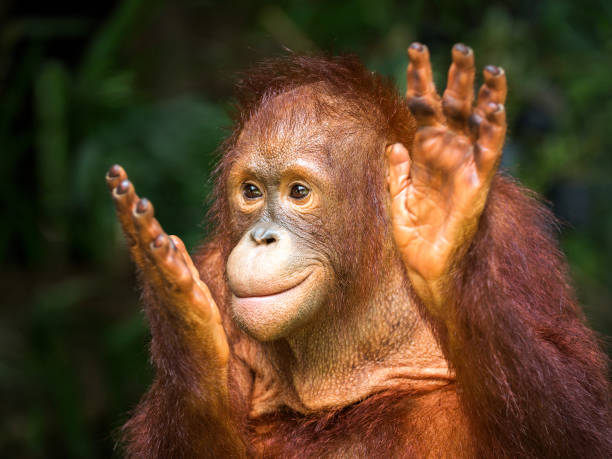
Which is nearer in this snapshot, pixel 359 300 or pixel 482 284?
pixel 482 284

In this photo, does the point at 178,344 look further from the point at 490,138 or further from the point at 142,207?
the point at 490,138

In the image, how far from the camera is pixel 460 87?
2.16 metres

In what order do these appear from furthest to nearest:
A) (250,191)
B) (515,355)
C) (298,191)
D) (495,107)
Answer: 1. (250,191)
2. (298,191)
3. (515,355)
4. (495,107)

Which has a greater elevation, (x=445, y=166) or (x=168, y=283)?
(x=445, y=166)

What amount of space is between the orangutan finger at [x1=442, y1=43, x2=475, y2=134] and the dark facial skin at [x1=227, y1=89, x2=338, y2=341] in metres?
0.77

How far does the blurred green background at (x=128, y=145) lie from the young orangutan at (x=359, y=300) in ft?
8.97

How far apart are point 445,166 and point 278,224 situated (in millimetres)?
752

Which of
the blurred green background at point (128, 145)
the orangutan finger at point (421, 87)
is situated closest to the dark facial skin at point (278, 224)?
the orangutan finger at point (421, 87)

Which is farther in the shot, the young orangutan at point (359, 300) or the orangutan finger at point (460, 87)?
the young orangutan at point (359, 300)

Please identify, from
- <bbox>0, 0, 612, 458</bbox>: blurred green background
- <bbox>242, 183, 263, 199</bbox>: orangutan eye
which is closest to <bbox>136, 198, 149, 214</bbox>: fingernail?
<bbox>242, 183, 263, 199</bbox>: orangutan eye

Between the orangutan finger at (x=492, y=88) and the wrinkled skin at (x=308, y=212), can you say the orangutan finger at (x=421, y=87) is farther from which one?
the orangutan finger at (x=492, y=88)

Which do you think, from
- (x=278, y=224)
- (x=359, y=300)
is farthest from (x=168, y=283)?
(x=359, y=300)

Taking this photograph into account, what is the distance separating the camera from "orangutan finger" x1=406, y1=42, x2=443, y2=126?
2.18 m

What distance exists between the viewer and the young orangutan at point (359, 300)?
95.4 inches
